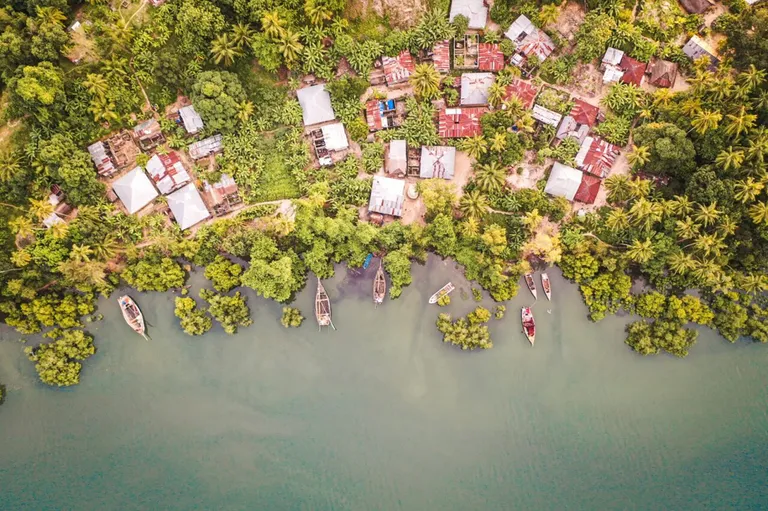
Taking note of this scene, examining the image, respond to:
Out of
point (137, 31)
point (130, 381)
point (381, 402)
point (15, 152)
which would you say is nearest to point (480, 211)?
point (381, 402)

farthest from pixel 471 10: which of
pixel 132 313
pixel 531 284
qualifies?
pixel 132 313

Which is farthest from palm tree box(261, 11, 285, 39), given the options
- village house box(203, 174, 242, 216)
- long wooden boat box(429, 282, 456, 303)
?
long wooden boat box(429, 282, 456, 303)

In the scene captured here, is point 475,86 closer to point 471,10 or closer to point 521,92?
point 521,92

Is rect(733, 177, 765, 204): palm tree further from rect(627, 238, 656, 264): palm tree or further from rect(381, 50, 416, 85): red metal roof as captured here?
rect(381, 50, 416, 85): red metal roof

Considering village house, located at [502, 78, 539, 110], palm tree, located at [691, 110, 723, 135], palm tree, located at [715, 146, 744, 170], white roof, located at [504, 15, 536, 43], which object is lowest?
palm tree, located at [715, 146, 744, 170]

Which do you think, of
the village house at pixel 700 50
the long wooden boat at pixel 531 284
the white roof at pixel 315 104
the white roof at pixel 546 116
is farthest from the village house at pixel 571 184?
the white roof at pixel 315 104

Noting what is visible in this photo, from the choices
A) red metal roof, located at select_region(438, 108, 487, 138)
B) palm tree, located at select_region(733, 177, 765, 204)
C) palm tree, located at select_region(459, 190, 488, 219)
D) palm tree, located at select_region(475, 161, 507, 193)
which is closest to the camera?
palm tree, located at select_region(733, 177, 765, 204)

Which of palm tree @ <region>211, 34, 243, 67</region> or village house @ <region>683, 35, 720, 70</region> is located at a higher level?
palm tree @ <region>211, 34, 243, 67</region>
